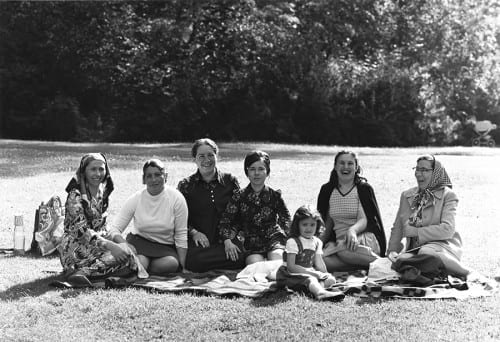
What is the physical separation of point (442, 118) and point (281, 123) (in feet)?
27.6

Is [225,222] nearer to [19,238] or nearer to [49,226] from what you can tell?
[49,226]

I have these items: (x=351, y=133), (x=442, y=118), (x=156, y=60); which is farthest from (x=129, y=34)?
(x=442, y=118)

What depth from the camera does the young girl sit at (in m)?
6.50

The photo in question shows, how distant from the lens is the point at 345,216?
768 centimetres

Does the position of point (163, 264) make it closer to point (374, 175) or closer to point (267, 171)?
point (267, 171)

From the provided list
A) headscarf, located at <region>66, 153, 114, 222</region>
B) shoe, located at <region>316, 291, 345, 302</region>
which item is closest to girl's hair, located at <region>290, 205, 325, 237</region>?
shoe, located at <region>316, 291, 345, 302</region>

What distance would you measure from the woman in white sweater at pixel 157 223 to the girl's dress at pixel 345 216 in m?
1.52

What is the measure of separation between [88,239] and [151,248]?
2.20ft

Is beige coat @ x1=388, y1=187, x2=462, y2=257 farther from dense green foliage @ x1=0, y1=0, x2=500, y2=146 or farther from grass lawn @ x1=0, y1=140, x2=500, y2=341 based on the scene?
dense green foliage @ x1=0, y1=0, x2=500, y2=146

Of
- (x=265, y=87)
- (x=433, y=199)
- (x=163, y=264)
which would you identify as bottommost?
(x=163, y=264)

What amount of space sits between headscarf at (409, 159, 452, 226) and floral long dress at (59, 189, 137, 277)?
276 centimetres

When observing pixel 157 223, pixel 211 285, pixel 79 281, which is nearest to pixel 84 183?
pixel 157 223

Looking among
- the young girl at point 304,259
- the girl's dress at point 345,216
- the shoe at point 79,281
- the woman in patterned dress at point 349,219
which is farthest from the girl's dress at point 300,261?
the shoe at point 79,281

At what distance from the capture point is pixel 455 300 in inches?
246
